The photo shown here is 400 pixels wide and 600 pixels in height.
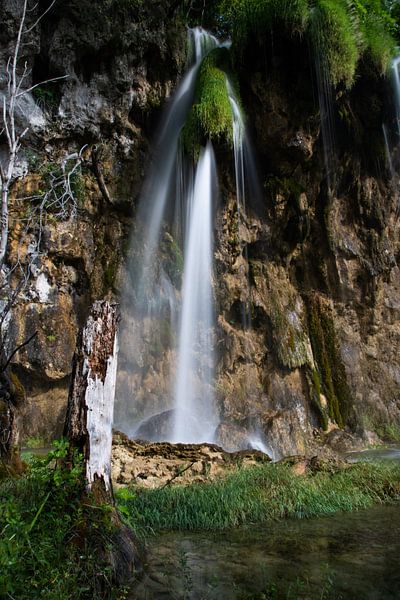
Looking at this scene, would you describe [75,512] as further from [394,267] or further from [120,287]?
[394,267]

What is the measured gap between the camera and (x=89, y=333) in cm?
400

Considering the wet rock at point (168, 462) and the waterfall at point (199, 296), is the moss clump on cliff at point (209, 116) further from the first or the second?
the wet rock at point (168, 462)

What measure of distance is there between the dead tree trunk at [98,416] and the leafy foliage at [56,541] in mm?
126

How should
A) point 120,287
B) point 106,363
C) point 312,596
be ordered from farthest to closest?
point 120,287
point 106,363
point 312,596

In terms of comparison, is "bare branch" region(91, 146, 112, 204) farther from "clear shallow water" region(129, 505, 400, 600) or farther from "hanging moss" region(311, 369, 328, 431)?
"clear shallow water" region(129, 505, 400, 600)

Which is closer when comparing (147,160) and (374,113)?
(147,160)

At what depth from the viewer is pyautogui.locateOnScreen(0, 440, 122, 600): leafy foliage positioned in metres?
2.70

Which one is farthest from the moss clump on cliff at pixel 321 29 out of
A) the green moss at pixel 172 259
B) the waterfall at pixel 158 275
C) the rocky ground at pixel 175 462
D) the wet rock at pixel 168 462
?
the wet rock at pixel 168 462

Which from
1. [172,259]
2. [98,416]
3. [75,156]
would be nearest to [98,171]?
[75,156]

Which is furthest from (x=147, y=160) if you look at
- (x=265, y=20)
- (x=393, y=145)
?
(x=393, y=145)

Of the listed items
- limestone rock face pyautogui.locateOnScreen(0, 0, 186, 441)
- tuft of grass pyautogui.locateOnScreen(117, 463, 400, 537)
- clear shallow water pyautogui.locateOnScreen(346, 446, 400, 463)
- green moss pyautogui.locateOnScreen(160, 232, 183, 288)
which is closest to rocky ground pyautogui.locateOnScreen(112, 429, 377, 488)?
tuft of grass pyautogui.locateOnScreen(117, 463, 400, 537)

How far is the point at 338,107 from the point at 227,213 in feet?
15.5

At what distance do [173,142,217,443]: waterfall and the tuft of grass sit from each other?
613 cm

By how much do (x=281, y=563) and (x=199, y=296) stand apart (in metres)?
9.42
